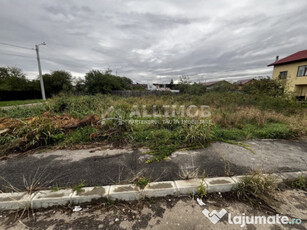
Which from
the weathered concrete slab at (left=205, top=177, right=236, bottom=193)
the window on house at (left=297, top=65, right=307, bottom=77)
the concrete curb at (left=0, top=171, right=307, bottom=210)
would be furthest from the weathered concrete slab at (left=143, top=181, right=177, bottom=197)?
the window on house at (left=297, top=65, right=307, bottom=77)

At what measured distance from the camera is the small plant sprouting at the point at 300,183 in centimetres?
177

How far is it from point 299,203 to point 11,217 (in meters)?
3.49

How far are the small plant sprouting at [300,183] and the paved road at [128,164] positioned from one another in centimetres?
23

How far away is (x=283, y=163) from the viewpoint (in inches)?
88.9

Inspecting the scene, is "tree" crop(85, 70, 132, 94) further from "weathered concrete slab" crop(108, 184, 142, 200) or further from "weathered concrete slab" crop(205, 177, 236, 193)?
"weathered concrete slab" crop(205, 177, 236, 193)

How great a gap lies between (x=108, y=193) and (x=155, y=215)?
2.11 feet

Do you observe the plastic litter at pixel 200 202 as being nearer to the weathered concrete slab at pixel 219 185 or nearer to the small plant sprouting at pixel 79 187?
the weathered concrete slab at pixel 219 185

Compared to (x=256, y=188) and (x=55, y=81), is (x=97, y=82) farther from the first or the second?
(x=256, y=188)

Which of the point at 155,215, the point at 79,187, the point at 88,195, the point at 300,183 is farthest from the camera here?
the point at 300,183

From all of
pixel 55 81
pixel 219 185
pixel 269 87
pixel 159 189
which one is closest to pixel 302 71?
pixel 269 87

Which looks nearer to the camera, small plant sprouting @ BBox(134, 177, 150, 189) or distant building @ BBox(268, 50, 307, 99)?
small plant sprouting @ BBox(134, 177, 150, 189)

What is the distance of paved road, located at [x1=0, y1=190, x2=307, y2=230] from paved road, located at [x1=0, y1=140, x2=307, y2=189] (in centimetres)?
35

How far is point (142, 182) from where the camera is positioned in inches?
66.1

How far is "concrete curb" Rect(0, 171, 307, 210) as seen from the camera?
143 centimetres
